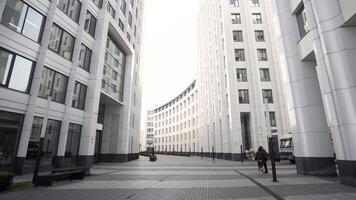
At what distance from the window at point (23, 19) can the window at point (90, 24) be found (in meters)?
6.09

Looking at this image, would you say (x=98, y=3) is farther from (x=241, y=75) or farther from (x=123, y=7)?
(x=241, y=75)

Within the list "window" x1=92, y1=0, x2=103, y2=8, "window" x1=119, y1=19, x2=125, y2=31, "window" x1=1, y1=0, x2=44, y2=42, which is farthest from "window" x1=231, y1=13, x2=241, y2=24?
"window" x1=1, y1=0, x2=44, y2=42

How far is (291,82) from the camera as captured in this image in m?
15.0

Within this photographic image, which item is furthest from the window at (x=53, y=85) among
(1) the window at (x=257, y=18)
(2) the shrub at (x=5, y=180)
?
(1) the window at (x=257, y=18)

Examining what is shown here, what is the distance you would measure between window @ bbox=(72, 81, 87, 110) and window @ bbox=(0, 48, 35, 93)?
5.20m

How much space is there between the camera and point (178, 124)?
81250mm

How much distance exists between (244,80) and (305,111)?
Result: 21.3 metres

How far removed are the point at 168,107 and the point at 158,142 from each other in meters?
17.8

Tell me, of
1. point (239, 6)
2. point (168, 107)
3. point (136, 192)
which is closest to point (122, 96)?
point (136, 192)

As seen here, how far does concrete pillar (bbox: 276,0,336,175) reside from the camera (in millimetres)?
13273

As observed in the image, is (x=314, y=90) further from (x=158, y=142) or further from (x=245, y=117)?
(x=158, y=142)

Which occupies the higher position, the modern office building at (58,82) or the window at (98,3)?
the window at (98,3)

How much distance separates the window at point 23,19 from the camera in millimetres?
13758

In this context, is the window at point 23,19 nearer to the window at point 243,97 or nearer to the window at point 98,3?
the window at point 98,3
